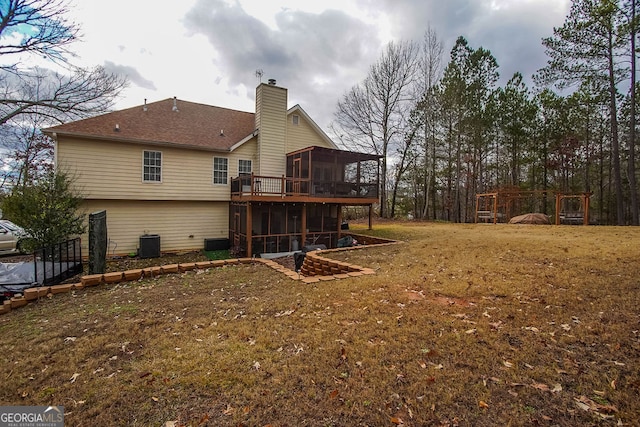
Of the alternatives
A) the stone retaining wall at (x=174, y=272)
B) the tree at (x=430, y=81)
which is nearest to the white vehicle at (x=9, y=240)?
the stone retaining wall at (x=174, y=272)

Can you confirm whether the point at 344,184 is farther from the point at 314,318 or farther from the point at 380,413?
the point at 380,413

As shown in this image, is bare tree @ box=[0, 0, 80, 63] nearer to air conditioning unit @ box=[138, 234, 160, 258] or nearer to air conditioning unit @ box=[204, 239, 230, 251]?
air conditioning unit @ box=[138, 234, 160, 258]

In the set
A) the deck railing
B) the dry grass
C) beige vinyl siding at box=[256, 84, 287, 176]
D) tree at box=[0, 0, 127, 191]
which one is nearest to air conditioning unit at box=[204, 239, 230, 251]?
the deck railing

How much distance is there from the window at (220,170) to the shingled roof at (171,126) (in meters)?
0.67

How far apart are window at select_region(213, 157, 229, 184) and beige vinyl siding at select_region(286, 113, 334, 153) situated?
333 centimetres

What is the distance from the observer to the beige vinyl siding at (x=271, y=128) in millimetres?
14438

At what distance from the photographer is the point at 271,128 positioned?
14656 millimetres

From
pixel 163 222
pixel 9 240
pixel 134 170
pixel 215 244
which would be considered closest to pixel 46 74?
pixel 134 170

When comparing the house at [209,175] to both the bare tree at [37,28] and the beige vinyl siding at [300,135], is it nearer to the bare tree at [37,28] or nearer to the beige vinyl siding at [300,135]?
the beige vinyl siding at [300,135]

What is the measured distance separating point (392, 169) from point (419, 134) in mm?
4810

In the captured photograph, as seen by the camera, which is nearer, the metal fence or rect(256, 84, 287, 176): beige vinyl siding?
the metal fence

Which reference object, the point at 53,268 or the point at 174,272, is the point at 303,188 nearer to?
the point at 174,272

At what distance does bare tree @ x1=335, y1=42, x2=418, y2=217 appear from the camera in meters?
23.8

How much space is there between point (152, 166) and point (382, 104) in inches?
748
